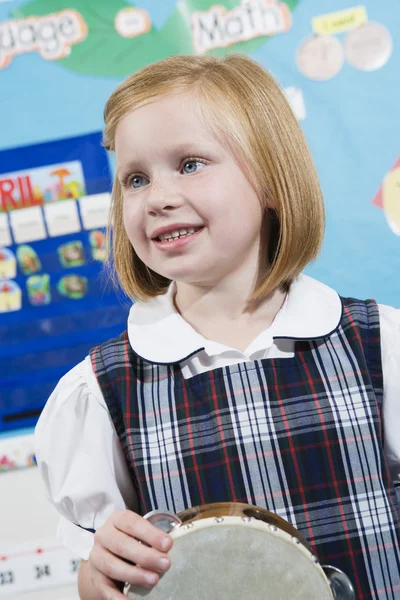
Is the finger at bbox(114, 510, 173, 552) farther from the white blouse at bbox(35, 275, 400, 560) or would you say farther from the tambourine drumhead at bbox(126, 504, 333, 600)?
the white blouse at bbox(35, 275, 400, 560)

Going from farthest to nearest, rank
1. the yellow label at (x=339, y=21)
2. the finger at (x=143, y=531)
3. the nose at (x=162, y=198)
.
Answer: the yellow label at (x=339, y=21), the nose at (x=162, y=198), the finger at (x=143, y=531)

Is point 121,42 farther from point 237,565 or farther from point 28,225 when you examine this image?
point 237,565

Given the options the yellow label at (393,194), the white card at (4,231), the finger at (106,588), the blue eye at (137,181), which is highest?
the blue eye at (137,181)

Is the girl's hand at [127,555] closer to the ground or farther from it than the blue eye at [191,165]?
closer to the ground

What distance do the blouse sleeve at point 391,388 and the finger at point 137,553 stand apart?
1.04 ft

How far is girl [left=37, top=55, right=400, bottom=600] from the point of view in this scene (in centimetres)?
70

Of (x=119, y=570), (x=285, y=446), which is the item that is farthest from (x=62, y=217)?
(x=119, y=570)

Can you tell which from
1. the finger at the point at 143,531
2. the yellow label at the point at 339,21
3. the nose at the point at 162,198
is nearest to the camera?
the finger at the point at 143,531

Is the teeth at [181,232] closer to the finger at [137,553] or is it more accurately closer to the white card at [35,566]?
the finger at [137,553]

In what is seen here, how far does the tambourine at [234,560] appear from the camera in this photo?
21.0 inches

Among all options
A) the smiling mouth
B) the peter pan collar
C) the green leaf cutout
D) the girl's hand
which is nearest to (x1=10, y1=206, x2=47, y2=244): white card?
the green leaf cutout

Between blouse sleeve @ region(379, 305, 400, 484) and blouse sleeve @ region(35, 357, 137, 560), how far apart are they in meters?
0.29

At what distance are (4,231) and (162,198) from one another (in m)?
0.96

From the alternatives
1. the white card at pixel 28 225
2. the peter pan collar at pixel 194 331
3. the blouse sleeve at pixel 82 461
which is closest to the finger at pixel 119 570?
the blouse sleeve at pixel 82 461
